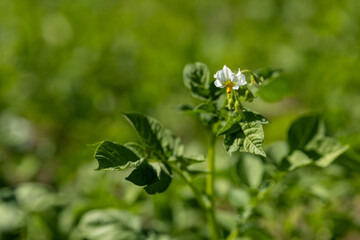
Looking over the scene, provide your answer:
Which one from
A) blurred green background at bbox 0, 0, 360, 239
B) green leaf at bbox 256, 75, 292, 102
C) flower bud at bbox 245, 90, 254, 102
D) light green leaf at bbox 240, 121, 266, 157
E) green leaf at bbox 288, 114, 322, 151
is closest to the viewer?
light green leaf at bbox 240, 121, 266, 157

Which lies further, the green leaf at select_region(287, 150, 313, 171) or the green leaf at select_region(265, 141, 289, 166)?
the green leaf at select_region(265, 141, 289, 166)

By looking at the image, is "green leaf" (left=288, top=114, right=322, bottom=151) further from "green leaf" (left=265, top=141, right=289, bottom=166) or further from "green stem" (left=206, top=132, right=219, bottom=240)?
"green stem" (left=206, top=132, right=219, bottom=240)

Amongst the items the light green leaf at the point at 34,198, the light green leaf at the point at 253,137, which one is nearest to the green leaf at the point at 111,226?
the light green leaf at the point at 34,198

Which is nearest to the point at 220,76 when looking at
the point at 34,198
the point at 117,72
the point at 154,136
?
the point at 154,136

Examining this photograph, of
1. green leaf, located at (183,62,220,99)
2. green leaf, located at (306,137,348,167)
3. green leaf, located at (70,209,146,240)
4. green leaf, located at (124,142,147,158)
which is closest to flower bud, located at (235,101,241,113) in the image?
green leaf, located at (183,62,220,99)

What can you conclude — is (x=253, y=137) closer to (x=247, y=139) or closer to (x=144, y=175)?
(x=247, y=139)

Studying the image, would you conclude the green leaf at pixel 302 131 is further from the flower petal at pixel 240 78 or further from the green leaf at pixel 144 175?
the green leaf at pixel 144 175

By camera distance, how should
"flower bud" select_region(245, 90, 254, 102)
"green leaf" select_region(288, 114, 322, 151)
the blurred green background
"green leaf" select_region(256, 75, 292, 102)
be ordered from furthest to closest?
1. the blurred green background
2. "green leaf" select_region(288, 114, 322, 151)
3. "green leaf" select_region(256, 75, 292, 102)
4. "flower bud" select_region(245, 90, 254, 102)

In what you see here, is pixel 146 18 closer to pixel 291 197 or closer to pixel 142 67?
pixel 142 67
